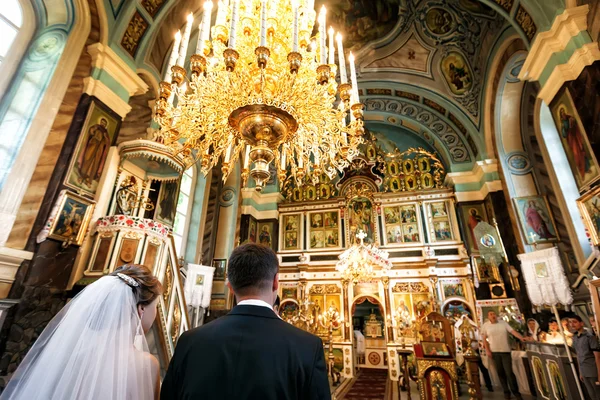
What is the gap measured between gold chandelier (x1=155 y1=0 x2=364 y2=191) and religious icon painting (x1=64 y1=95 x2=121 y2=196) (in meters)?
1.84

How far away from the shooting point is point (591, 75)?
13.8 ft

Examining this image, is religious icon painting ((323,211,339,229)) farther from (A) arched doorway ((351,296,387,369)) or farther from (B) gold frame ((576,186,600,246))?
(B) gold frame ((576,186,600,246))

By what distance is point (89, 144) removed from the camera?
4867 millimetres

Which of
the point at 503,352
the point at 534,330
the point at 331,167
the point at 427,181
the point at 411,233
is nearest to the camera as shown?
the point at 331,167

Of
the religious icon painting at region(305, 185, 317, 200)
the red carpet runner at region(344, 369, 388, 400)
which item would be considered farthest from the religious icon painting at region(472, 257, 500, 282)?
the religious icon painting at region(305, 185, 317, 200)

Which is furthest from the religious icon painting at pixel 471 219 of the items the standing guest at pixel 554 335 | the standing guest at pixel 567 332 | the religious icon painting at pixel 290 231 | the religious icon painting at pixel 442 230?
the religious icon painting at pixel 290 231

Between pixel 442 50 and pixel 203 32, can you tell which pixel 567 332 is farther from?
pixel 442 50

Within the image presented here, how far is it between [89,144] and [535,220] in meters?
9.51

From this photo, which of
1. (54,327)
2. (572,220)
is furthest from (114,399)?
(572,220)

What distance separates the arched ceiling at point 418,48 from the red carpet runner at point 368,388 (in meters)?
7.28

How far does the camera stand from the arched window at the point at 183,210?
872cm

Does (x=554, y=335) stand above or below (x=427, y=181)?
below

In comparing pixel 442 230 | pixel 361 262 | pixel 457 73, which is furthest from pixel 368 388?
pixel 457 73

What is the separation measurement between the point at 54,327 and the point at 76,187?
3834 mm
